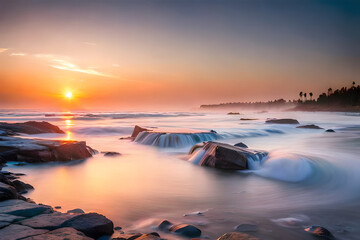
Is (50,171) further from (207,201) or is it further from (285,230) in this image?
(285,230)

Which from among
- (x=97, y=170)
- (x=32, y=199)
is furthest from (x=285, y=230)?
(x=97, y=170)

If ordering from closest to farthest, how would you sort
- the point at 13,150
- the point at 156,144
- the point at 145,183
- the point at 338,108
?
the point at 145,183, the point at 13,150, the point at 156,144, the point at 338,108

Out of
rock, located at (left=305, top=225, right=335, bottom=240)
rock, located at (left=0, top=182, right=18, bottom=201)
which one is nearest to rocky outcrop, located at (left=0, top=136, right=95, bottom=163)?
rock, located at (left=0, top=182, right=18, bottom=201)

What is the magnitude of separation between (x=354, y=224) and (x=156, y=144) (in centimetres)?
1180

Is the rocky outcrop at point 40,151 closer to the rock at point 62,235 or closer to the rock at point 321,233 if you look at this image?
the rock at point 62,235

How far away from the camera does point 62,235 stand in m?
3.20

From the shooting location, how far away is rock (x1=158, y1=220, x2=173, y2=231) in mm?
4262

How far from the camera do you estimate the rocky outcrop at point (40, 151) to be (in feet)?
31.1

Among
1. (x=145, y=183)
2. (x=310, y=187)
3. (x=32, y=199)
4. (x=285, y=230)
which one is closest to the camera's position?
(x=285, y=230)

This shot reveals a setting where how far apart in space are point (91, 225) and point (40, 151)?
732 cm

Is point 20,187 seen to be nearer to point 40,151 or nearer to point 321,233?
point 40,151

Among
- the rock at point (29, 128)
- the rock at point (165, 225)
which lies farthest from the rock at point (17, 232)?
the rock at point (29, 128)

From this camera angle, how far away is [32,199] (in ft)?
18.6

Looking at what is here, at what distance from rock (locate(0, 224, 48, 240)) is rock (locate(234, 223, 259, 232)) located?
2870mm
